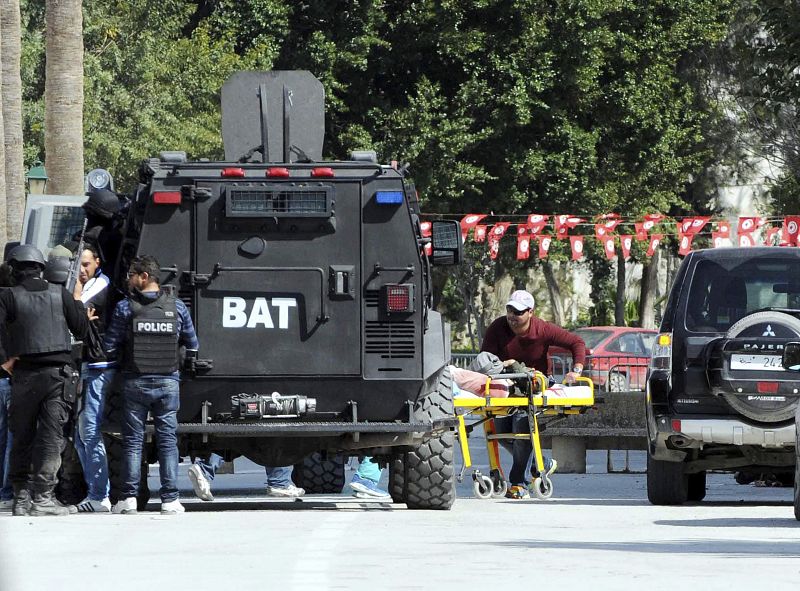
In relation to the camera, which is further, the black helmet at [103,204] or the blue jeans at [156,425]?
the black helmet at [103,204]

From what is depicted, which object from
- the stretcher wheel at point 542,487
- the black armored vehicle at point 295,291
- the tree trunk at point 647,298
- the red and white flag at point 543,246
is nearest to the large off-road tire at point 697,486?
the stretcher wheel at point 542,487

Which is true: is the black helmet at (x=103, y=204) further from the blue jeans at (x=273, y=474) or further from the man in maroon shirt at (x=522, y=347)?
the man in maroon shirt at (x=522, y=347)

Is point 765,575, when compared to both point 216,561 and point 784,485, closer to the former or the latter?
point 216,561

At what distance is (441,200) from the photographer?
156 feet

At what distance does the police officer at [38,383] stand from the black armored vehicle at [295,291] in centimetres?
45

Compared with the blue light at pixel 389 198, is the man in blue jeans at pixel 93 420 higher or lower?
lower

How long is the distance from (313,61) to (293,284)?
3204 centimetres

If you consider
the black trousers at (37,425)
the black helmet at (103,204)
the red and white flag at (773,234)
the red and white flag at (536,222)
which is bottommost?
the black trousers at (37,425)

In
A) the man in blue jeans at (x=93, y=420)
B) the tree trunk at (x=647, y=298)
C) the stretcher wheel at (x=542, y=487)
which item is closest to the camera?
the man in blue jeans at (x=93, y=420)

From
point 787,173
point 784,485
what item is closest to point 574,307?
point 787,173

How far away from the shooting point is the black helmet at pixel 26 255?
572 inches

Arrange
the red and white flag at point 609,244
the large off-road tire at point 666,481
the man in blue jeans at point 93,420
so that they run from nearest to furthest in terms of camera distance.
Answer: the man in blue jeans at point 93,420 < the large off-road tire at point 666,481 < the red and white flag at point 609,244

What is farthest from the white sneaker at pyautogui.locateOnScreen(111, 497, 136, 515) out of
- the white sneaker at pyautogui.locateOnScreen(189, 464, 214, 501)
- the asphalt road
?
the white sneaker at pyautogui.locateOnScreen(189, 464, 214, 501)

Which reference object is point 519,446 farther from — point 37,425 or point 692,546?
point 692,546
